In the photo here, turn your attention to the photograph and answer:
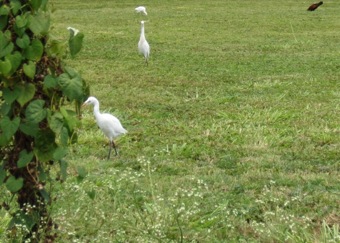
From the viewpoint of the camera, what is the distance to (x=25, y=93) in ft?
11.4

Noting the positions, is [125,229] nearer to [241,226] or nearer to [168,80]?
[241,226]

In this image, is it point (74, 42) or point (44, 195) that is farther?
point (44, 195)

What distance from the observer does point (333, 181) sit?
6.11 metres

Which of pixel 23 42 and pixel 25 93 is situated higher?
pixel 23 42

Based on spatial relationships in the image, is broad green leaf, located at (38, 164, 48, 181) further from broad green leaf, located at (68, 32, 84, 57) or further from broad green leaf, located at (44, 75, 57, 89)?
broad green leaf, located at (68, 32, 84, 57)

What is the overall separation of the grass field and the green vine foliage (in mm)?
440

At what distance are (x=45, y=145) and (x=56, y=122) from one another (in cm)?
15

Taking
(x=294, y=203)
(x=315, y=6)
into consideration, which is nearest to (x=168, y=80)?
(x=294, y=203)

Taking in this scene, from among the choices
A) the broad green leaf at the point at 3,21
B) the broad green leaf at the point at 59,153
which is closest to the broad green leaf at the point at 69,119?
the broad green leaf at the point at 59,153

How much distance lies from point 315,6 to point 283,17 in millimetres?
3068

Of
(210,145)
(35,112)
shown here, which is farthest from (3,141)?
(210,145)

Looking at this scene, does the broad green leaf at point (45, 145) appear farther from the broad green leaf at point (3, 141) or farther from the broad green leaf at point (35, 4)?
the broad green leaf at point (35, 4)

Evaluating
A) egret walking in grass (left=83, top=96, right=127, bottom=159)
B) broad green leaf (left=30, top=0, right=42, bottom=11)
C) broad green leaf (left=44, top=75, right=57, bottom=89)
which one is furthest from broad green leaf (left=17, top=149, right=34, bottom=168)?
egret walking in grass (left=83, top=96, right=127, bottom=159)

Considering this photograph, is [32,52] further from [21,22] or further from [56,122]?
[56,122]
